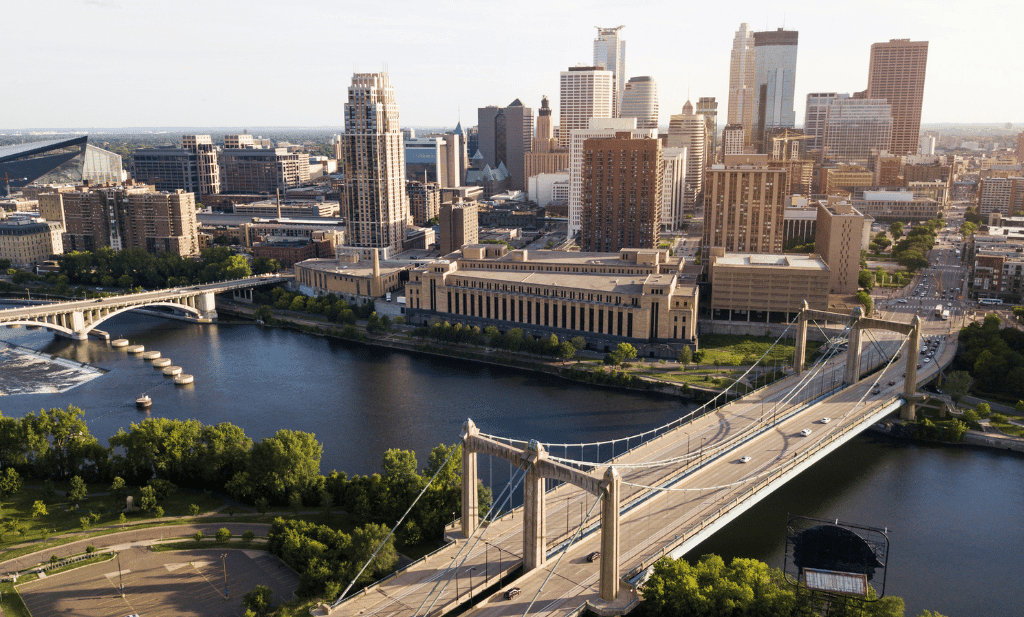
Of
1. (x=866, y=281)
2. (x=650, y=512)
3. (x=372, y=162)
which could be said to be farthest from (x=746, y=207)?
(x=650, y=512)

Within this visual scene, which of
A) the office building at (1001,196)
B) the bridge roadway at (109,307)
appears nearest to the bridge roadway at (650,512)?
the bridge roadway at (109,307)

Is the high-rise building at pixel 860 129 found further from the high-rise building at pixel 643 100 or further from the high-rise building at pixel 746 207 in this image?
the high-rise building at pixel 746 207

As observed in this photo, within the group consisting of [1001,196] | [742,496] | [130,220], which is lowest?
[742,496]

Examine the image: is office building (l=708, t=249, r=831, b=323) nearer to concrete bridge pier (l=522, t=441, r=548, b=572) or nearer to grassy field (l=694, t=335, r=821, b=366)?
grassy field (l=694, t=335, r=821, b=366)

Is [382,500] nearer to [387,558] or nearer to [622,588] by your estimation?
[387,558]

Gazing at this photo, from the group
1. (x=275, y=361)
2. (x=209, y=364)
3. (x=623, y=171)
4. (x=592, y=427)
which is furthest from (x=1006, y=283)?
(x=209, y=364)

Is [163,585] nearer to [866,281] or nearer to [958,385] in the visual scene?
[958,385]
